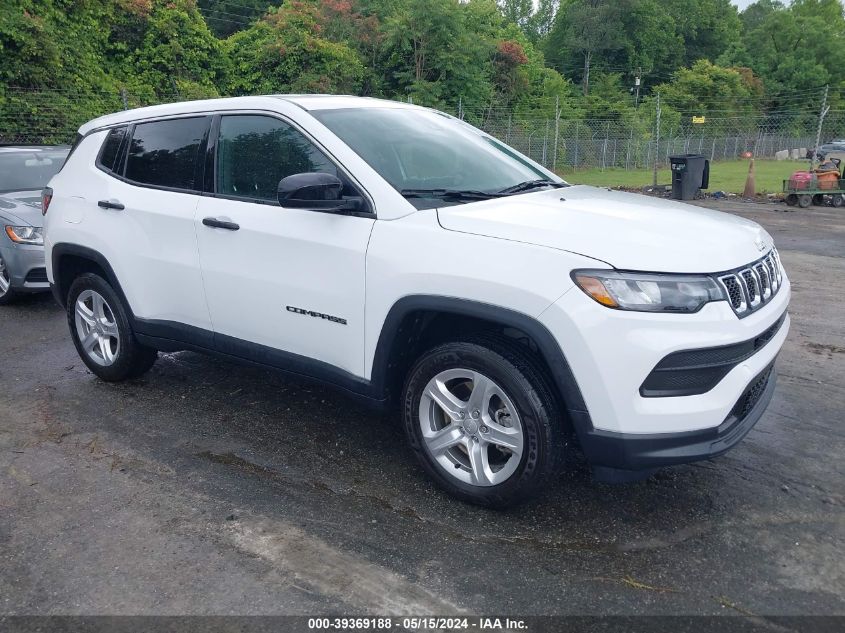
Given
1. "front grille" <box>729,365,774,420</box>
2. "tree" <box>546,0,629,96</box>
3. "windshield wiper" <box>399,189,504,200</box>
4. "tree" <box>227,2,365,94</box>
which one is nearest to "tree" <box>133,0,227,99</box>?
"tree" <box>227,2,365,94</box>

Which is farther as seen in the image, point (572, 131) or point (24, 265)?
point (572, 131)

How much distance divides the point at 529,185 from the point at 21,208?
18.6 feet

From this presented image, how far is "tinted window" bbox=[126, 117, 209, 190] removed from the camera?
425 centimetres

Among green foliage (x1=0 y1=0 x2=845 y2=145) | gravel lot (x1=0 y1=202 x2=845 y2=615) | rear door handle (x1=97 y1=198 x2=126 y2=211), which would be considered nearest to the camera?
gravel lot (x1=0 y1=202 x2=845 y2=615)

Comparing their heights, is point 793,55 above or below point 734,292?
above

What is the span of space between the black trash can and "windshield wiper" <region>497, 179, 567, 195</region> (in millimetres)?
14683

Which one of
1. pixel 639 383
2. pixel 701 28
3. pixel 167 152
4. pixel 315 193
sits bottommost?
pixel 639 383

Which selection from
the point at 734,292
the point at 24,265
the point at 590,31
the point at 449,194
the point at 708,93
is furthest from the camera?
the point at 590,31

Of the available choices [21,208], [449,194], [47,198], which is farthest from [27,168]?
[449,194]

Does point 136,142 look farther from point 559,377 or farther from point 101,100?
point 101,100

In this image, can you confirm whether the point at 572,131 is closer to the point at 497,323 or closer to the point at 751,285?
the point at 751,285

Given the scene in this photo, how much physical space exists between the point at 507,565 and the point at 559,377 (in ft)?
2.60

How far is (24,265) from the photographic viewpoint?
6945 mm

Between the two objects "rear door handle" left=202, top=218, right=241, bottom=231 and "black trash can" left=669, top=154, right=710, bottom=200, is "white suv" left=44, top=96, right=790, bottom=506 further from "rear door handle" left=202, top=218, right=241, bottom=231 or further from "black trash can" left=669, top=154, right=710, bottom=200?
"black trash can" left=669, top=154, right=710, bottom=200
